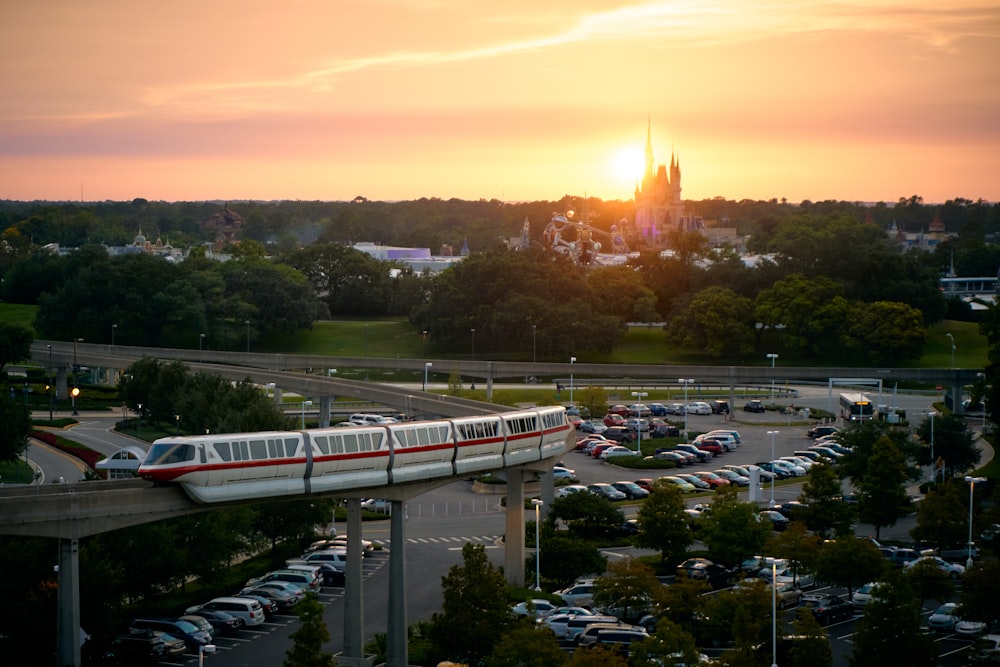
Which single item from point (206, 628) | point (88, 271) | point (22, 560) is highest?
point (88, 271)

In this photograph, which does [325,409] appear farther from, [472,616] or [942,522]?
[472,616]

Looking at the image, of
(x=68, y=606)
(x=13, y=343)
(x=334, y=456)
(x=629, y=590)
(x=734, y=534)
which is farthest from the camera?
(x=13, y=343)

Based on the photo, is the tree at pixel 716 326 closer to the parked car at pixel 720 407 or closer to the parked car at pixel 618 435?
the parked car at pixel 720 407

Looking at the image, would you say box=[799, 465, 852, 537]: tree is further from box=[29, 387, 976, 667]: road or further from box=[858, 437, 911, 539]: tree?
box=[29, 387, 976, 667]: road

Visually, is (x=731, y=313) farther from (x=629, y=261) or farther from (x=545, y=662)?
(x=545, y=662)

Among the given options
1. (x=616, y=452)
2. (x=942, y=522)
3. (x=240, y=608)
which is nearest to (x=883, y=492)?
(x=942, y=522)

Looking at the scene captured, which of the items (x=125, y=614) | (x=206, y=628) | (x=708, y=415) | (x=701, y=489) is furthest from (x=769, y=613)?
(x=708, y=415)
